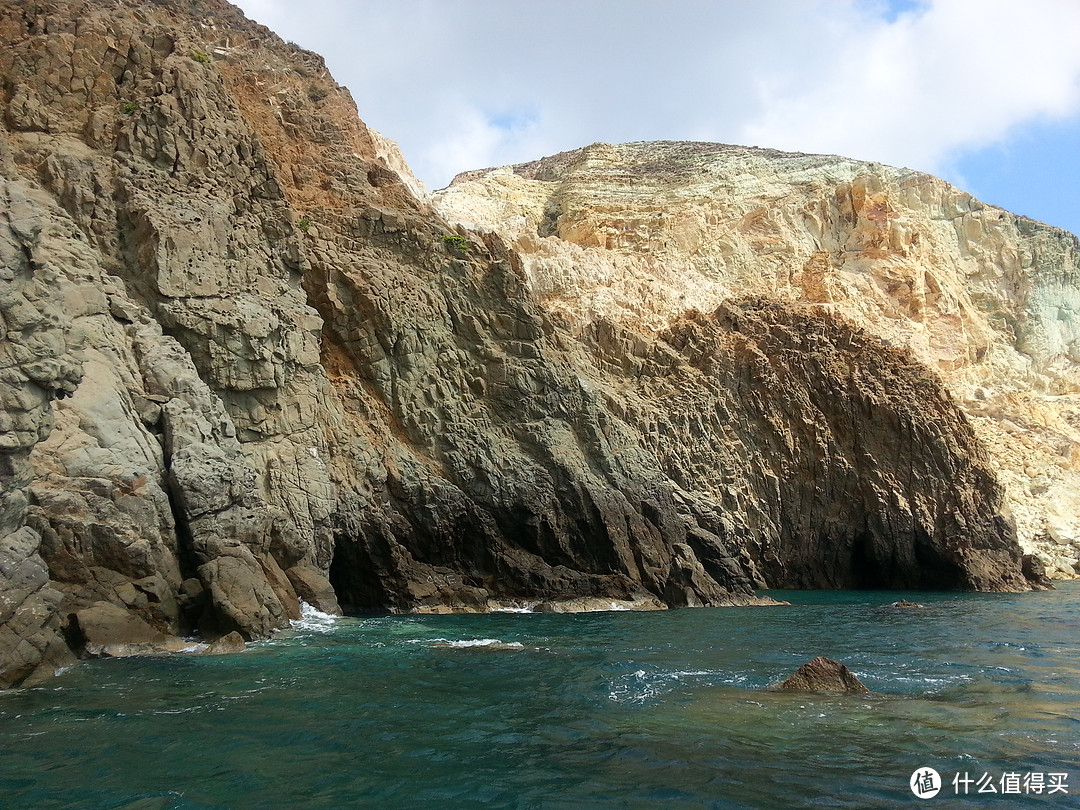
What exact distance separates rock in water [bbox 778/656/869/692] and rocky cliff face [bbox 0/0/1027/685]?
34.4ft

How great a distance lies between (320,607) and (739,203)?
44205mm

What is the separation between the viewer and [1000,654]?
1647cm

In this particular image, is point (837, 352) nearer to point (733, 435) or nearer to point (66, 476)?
point (733, 435)

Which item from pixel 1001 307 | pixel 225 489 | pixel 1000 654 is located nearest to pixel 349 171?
pixel 225 489

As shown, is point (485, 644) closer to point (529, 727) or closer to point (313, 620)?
point (313, 620)

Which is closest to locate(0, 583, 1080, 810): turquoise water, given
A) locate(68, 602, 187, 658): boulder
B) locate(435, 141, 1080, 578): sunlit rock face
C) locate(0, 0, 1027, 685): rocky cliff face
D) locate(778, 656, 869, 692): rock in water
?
locate(778, 656, 869, 692): rock in water

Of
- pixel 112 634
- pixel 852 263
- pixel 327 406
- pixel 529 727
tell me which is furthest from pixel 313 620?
pixel 852 263

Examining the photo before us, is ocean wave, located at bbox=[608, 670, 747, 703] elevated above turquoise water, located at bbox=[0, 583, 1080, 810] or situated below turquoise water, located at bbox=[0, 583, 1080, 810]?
below

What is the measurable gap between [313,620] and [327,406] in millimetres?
7188

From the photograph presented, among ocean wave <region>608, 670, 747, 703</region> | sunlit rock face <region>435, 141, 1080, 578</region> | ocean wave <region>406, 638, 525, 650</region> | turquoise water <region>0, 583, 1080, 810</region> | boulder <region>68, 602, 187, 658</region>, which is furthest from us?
sunlit rock face <region>435, 141, 1080, 578</region>

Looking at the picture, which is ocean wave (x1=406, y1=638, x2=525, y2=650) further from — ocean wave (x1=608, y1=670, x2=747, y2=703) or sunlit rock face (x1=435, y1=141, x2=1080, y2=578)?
sunlit rock face (x1=435, y1=141, x2=1080, y2=578)

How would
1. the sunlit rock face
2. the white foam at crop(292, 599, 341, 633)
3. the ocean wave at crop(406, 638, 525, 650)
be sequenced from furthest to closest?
the sunlit rock face → the white foam at crop(292, 599, 341, 633) → the ocean wave at crop(406, 638, 525, 650)

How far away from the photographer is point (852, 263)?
54.7 meters

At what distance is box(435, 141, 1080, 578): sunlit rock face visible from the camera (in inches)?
1816
